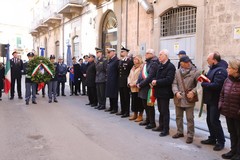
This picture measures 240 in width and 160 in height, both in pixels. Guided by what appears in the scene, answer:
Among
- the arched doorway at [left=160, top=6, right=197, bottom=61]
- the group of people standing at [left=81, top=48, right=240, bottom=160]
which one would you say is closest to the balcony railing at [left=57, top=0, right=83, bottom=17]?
the arched doorway at [left=160, top=6, right=197, bottom=61]

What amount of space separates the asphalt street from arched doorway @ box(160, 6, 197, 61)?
3598mm

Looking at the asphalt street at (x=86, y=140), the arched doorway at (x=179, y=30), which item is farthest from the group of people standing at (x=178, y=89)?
the arched doorway at (x=179, y=30)

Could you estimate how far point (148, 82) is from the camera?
7238 millimetres

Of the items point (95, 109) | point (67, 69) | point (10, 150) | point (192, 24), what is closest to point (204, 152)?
point (10, 150)

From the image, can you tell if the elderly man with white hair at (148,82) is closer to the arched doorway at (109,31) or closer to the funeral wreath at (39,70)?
the funeral wreath at (39,70)

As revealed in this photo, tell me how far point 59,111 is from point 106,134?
3.41 m

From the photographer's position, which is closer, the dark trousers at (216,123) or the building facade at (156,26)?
the dark trousers at (216,123)

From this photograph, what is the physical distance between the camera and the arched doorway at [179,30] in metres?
10.6

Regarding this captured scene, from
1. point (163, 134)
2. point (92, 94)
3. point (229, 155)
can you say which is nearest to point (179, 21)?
point (92, 94)

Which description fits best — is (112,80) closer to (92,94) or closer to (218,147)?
(92,94)

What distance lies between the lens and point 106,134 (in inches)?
268

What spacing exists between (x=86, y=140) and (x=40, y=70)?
18.4 ft

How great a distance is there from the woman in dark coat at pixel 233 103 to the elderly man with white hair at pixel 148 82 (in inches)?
85.7

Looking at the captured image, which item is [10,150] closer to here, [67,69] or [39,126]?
[39,126]
